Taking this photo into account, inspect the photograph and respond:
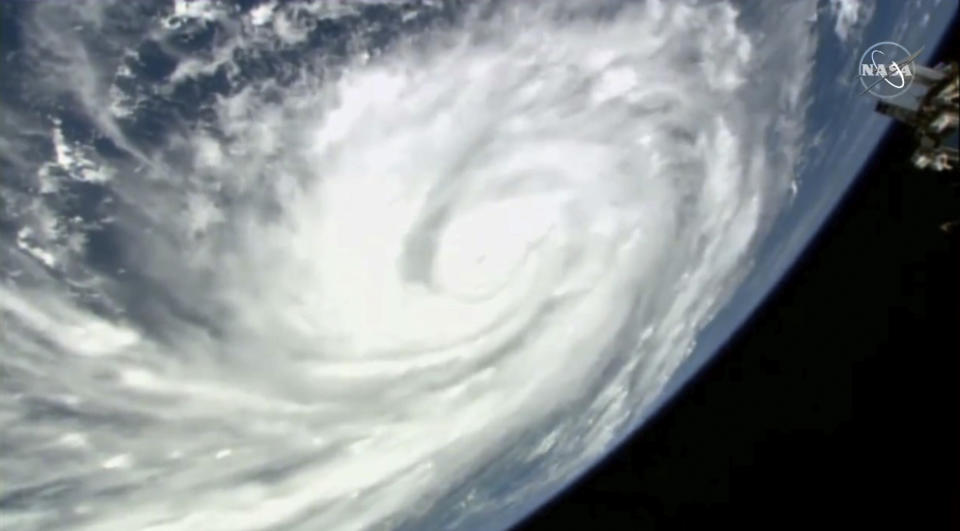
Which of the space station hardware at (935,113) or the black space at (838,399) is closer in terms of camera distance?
the space station hardware at (935,113)

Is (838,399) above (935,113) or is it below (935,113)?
below

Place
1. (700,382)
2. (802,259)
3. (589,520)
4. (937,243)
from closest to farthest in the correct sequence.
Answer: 1. (937,243)
2. (802,259)
3. (700,382)
4. (589,520)

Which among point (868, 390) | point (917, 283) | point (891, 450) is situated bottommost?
point (891, 450)

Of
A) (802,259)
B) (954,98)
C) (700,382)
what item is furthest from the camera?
(700,382)

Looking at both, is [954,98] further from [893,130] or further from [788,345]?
[788,345]

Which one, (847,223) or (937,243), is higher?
(847,223)

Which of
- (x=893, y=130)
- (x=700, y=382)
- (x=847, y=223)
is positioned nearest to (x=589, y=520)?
(x=700, y=382)

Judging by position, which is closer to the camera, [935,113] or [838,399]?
[935,113]

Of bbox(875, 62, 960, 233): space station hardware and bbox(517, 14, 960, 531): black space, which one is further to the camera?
Answer: bbox(517, 14, 960, 531): black space
